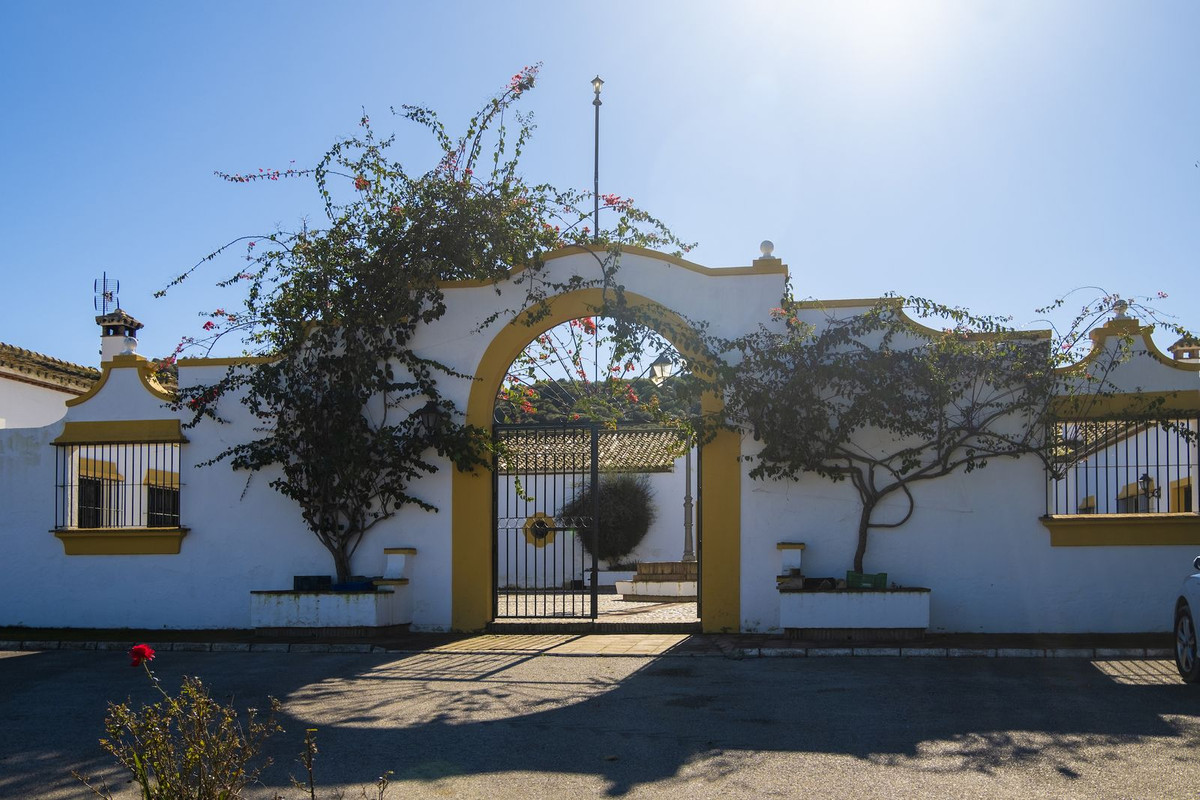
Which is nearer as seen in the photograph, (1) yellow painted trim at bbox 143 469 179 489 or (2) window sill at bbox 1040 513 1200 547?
(2) window sill at bbox 1040 513 1200 547

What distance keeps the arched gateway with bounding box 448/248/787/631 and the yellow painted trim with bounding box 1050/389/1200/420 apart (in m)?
3.35

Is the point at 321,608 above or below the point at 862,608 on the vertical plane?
below

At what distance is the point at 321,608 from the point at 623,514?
1787 cm

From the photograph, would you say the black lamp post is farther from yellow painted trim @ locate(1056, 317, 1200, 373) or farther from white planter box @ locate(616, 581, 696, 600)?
white planter box @ locate(616, 581, 696, 600)

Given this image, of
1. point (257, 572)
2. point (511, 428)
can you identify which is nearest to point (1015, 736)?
point (511, 428)

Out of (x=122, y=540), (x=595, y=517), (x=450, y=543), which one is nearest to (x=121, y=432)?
(x=122, y=540)

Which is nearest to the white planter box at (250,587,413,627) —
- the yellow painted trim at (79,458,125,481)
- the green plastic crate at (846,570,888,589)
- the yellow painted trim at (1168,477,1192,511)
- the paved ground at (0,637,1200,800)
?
the paved ground at (0,637,1200,800)

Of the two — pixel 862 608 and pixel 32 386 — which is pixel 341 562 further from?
pixel 32 386

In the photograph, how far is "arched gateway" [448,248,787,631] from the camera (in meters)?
13.1

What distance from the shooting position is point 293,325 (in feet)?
45.8

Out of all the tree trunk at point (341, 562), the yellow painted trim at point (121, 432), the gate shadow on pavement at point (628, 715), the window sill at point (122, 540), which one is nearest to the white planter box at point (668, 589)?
the tree trunk at point (341, 562)

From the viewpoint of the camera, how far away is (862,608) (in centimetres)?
1192

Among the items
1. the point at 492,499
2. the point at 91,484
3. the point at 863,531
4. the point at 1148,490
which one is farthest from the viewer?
the point at 91,484

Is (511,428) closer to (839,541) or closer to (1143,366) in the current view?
(839,541)
